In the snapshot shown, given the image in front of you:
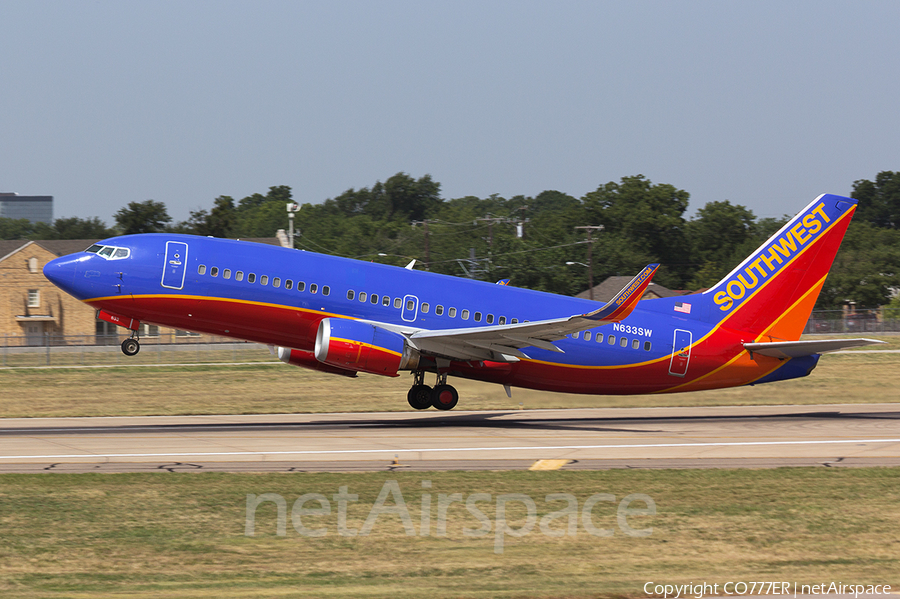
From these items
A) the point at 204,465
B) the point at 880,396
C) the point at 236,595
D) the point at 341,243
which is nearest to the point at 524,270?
the point at 341,243

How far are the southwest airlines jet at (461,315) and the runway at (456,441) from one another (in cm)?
185

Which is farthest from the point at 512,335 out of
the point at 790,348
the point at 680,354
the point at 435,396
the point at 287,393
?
the point at 287,393

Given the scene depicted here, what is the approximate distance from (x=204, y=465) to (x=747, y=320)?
20.0m

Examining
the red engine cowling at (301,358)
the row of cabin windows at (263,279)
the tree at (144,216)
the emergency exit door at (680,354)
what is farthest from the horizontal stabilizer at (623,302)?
the tree at (144,216)

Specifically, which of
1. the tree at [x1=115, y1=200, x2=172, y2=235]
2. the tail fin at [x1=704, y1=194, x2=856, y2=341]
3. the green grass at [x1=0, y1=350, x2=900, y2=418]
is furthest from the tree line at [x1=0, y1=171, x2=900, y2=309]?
the tail fin at [x1=704, y1=194, x2=856, y2=341]

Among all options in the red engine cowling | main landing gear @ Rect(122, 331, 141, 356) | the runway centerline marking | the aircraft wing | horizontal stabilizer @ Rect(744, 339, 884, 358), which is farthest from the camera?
the red engine cowling

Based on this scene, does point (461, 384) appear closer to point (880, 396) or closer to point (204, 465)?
point (204, 465)

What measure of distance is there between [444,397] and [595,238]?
102 meters

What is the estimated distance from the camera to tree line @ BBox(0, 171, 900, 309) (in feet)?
358

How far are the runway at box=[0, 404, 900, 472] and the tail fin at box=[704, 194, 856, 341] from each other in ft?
11.0

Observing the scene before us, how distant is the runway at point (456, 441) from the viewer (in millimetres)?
20656

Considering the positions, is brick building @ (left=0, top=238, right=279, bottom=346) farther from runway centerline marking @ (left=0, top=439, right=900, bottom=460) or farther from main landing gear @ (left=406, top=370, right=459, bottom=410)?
runway centerline marking @ (left=0, top=439, right=900, bottom=460)

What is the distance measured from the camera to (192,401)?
36.8m

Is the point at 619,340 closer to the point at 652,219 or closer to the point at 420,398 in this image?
the point at 420,398
